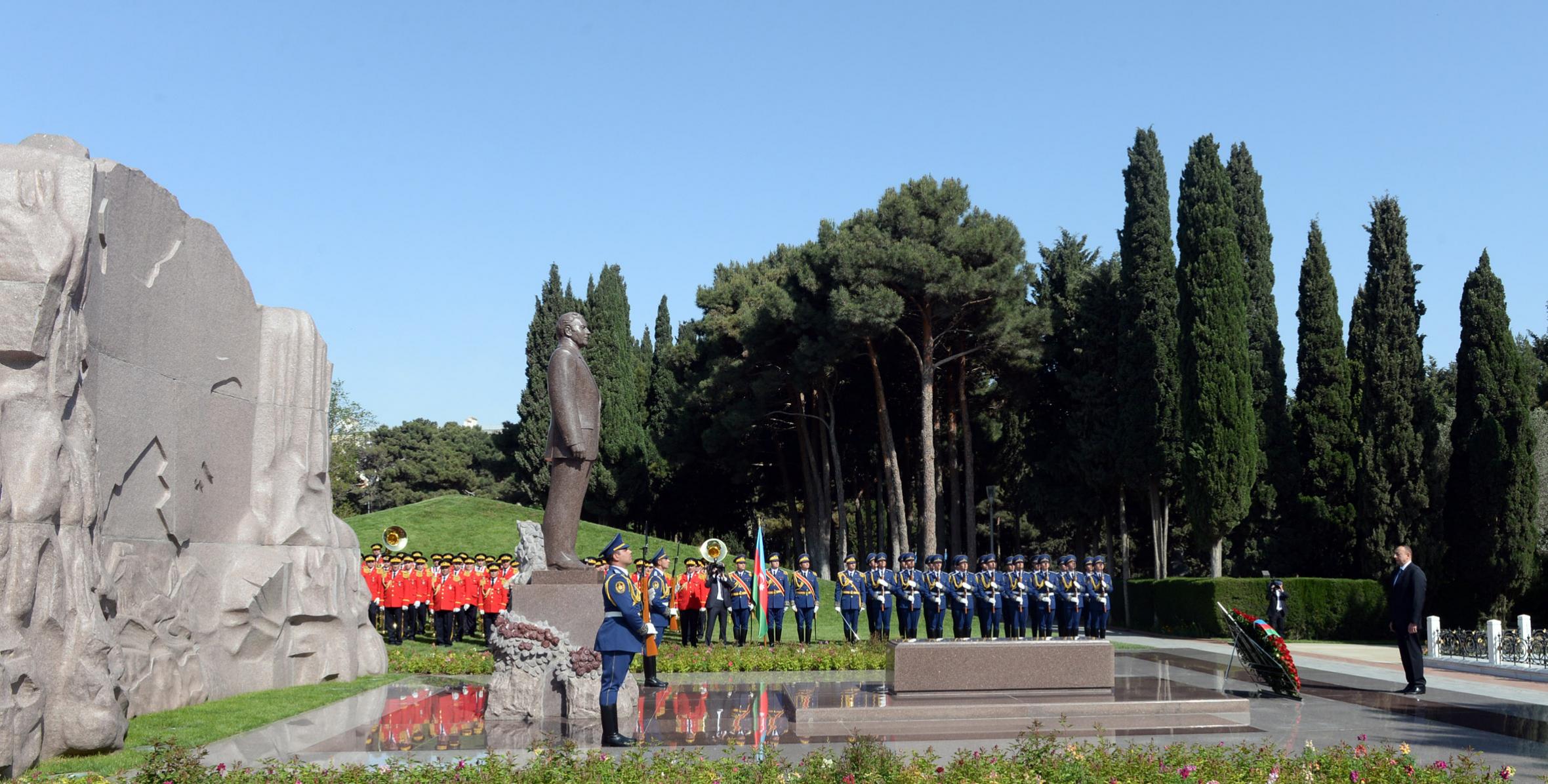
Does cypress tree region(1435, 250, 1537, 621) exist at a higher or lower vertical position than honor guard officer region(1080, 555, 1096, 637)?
higher

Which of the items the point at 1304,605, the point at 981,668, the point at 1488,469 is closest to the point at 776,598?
the point at 981,668

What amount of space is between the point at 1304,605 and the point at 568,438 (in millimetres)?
19139

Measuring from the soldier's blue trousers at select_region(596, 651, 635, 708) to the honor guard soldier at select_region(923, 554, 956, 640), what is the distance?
9.59 m

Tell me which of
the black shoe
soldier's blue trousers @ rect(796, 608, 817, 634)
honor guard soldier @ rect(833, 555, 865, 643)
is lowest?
the black shoe

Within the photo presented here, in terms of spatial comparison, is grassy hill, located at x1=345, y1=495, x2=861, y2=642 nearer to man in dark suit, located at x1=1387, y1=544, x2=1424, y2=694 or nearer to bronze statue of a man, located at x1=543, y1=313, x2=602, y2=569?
man in dark suit, located at x1=1387, y1=544, x2=1424, y2=694

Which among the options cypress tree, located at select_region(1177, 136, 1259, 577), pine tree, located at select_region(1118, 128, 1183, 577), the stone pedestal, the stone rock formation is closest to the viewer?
the stone rock formation

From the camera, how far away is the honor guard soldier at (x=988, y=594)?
1855 cm

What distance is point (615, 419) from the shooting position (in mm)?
50531

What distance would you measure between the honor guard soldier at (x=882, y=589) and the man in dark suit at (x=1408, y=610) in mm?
7516

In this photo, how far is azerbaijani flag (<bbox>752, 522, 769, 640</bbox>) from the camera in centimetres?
2017

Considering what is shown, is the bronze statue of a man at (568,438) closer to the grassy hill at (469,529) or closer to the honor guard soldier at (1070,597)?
the honor guard soldier at (1070,597)

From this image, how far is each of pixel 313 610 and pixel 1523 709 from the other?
41.8 ft

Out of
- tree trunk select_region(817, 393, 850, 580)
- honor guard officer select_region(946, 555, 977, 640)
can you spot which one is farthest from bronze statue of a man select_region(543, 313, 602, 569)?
tree trunk select_region(817, 393, 850, 580)

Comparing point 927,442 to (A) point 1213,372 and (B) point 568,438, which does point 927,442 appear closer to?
(A) point 1213,372
